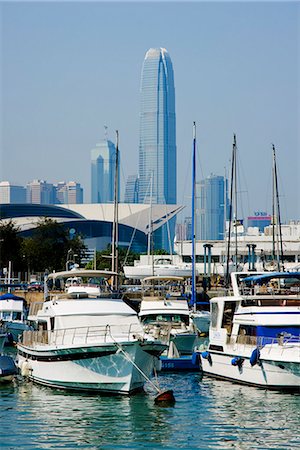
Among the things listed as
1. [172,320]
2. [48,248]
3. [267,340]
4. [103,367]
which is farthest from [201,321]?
[48,248]

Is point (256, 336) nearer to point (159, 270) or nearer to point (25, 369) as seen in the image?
point (25, 369)

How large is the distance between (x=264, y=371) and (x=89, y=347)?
166 inches

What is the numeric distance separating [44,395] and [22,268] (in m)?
57.0

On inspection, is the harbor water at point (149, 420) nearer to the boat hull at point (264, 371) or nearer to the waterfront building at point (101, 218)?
the boat hull at point (264, 371)

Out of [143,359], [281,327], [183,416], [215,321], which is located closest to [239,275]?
[215,321]

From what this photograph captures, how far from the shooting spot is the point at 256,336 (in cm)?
2369

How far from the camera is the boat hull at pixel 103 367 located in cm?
2144

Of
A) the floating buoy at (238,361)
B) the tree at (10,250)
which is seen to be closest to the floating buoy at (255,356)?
the floating buoy at (238,361)

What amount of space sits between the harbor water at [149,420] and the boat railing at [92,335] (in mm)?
1197

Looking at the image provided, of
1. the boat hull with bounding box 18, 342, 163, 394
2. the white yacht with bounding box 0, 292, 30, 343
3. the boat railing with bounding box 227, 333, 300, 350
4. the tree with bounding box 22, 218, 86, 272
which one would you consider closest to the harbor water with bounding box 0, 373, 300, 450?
the boat hull with bounding box 18, 342, 163, 394

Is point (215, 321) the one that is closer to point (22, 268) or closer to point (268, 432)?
point (268, 432)

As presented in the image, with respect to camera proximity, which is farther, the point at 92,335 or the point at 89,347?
the point at 92,335

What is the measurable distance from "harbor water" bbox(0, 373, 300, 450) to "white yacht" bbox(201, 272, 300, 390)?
49 centimetres

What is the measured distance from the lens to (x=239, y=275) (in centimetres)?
2670
